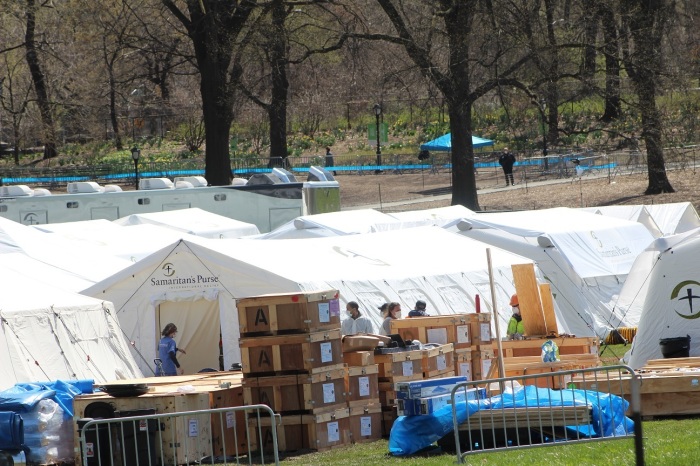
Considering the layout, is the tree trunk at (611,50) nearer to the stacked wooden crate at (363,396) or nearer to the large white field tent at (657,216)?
the large white field tent at (657,216)

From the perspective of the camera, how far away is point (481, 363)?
16141 mm

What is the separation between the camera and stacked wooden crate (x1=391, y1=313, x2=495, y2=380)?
620 inches

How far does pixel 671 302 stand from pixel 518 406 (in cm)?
753


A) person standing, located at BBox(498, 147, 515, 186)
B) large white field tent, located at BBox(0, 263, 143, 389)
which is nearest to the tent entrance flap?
large white field tent, located at BBox(0, 263, 143, 389)

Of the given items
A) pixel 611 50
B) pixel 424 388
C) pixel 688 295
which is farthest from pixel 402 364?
pixel 611 50

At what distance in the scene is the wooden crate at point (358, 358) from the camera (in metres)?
14.2

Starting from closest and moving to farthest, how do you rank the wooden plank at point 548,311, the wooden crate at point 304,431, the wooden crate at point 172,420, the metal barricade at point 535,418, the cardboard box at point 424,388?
the metal barricade at point 535,418 → the cardboard box at point 424,388 → the wooden crate at point 172,420 → the wooden crate at point 304,431 → the wooden plank at point 548,311

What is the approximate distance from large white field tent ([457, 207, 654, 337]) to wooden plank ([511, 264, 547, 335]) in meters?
4.13

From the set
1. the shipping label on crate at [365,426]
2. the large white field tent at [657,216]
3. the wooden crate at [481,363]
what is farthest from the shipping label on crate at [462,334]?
the large white field tent at [657,216]

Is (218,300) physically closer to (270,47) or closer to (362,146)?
(270,47)

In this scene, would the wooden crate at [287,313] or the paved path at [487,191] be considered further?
the paved path at [487,191]

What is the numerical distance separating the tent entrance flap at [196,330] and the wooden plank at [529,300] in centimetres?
533

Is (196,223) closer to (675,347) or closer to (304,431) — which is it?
(675,347)

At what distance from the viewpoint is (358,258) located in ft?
70.7
